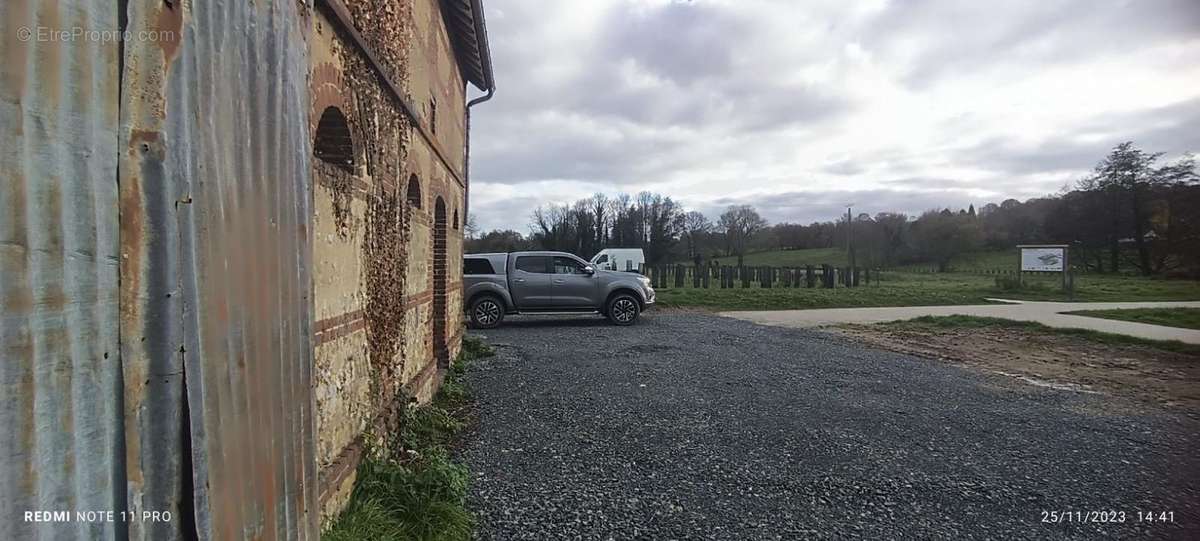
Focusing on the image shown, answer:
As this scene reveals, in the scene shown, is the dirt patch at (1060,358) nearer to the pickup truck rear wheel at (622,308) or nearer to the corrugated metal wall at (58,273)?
the pickup truck rear wheel at (622,308)

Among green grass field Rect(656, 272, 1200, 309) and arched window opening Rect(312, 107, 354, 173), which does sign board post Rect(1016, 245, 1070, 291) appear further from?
arched window opening Rect(312, 107, 354, 173)

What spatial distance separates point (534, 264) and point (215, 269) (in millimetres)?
12063

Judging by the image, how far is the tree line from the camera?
14.3m

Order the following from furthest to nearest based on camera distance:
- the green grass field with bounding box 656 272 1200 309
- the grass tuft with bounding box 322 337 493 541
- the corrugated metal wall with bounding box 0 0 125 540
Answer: the green grass field with bounding box 656 272 1200 309
the grass tuft with bounding box 322 337 493 541
the corrugated metal wall with bounding box 0 0 125 540

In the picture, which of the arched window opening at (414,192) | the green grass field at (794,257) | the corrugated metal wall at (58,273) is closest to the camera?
the corrugated metal wall at (58,273)

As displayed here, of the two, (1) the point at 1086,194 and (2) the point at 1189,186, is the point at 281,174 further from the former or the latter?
(1) the point at 1086,194

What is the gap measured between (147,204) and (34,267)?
0.27 m

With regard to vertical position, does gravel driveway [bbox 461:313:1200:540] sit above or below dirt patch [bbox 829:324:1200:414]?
above

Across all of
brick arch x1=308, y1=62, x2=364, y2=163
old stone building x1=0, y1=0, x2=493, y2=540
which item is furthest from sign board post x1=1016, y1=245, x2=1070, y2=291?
old stone building x1=0, y1=0, x2=493, y2=540

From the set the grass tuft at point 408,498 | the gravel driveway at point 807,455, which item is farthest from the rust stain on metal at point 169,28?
the gravel driveway at point 807,455

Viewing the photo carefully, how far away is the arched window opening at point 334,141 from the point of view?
3.15 metres

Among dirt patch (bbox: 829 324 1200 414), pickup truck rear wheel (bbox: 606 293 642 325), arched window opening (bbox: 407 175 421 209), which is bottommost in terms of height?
dirt patch (bbox: 829 324 1200 414)

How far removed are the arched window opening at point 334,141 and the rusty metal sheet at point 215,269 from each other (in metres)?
1.14

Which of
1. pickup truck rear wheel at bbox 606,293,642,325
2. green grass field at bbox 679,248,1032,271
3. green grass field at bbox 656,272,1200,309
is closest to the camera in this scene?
pickup truck rear wheel at bbox 606,293,642,325
